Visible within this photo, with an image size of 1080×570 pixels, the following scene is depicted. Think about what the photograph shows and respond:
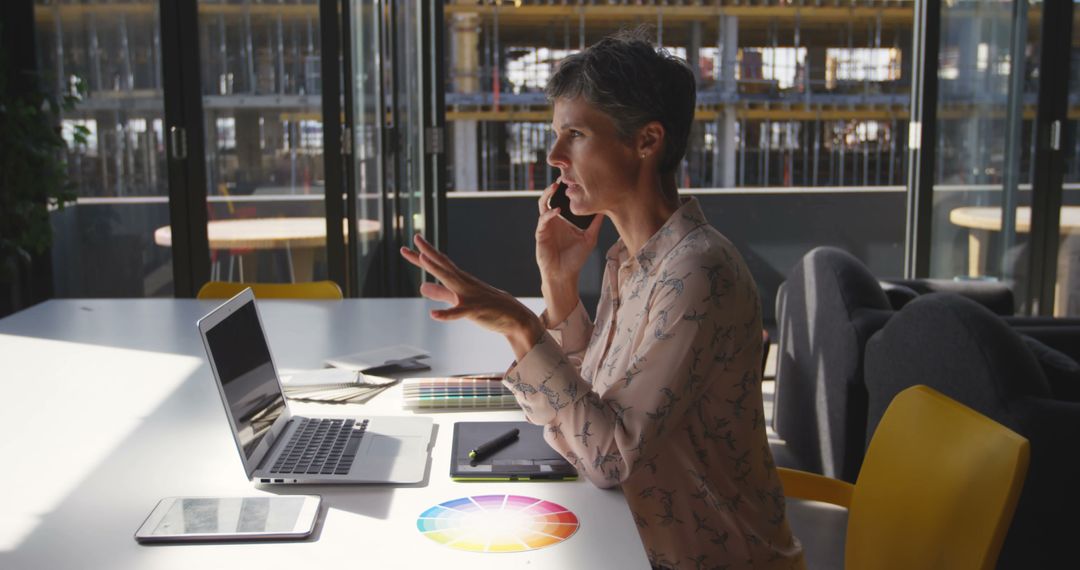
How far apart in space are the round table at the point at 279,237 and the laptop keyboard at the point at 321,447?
9.15ft

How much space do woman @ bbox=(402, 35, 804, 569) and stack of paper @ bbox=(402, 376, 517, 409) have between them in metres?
0.34

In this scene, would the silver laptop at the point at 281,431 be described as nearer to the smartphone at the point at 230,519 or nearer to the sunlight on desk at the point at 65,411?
the smartphone at the point at 230,519

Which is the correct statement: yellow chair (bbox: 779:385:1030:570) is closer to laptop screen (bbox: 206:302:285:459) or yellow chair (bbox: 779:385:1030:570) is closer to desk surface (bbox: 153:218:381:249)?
laptop screen (bbox: 206:302:285:459)

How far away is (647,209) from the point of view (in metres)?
1.62

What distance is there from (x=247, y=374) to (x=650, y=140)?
28.3 inches

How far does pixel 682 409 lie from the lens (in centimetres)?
139

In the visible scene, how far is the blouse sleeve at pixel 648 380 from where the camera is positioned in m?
1.37

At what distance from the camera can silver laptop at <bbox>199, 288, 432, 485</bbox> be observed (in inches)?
59.8

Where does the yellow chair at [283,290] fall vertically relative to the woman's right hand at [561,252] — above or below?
below

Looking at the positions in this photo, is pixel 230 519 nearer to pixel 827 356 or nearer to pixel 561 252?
pixel 561 252

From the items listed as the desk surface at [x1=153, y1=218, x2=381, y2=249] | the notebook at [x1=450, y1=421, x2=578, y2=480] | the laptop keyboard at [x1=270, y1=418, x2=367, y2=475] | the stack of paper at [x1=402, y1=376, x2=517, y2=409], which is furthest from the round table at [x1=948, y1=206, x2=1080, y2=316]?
the laptop keyboard at [x1=270, y1=418, x2=367, y2=475]

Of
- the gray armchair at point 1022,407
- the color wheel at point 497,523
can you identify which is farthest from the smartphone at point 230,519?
the gray armchair at point 1022,407

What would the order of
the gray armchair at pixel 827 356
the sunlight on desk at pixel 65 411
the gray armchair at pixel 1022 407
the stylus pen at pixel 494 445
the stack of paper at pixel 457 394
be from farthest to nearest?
the gray armchair at pixel 827 356
the gray armchair at pixel 1022 407
the stack of paper at pixel 457 394
the stylus pen at pixel 494 445
the sunlight on desk at pixel 65 411

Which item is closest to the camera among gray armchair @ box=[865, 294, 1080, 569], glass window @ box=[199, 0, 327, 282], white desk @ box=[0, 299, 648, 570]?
white desk @ box=[0, 299, 648, 570]
